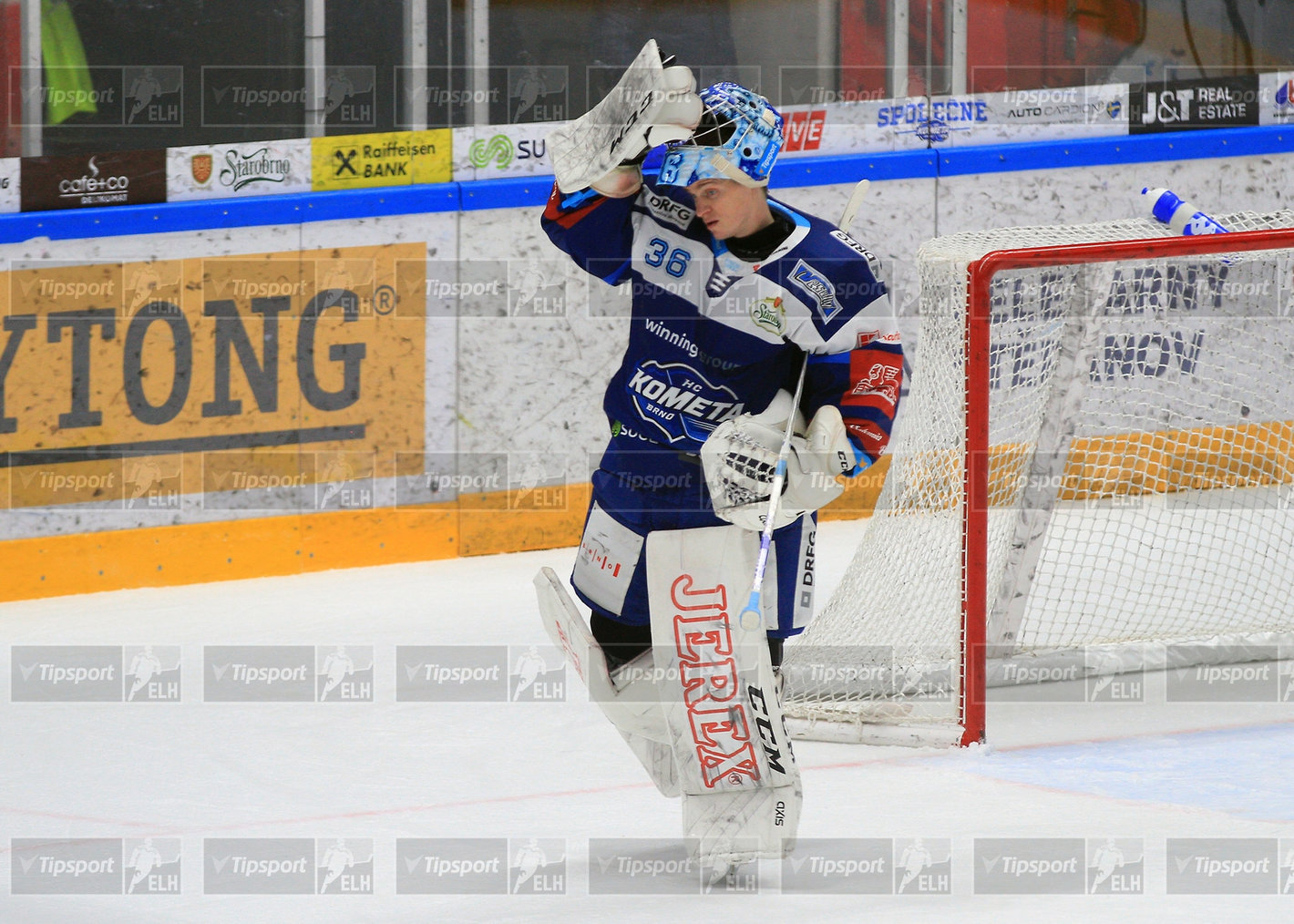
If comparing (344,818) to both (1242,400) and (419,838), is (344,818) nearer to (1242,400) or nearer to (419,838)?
(419,838)

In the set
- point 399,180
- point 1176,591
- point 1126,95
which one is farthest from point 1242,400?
point 399,180

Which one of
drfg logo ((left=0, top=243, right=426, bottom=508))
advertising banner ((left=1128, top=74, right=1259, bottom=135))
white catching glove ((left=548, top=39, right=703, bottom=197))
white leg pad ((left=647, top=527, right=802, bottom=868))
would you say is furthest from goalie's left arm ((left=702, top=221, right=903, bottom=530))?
advertising banner ((left=1128, top=74, right=1259, bottom=135))

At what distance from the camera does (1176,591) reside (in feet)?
18.4

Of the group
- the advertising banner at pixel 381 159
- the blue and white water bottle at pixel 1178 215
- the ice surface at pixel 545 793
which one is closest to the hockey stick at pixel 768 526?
the ice surface at pixel 545 793

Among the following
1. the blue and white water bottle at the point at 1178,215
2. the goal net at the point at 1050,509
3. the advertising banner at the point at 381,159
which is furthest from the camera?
the advertising banner at the point at 381,159

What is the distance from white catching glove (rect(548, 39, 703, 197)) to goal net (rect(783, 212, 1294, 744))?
1.42 meters

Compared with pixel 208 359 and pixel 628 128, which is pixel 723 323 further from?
pixel 208 359

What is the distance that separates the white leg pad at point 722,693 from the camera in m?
3.24

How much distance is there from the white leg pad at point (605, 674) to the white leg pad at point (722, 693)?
0.10 metres

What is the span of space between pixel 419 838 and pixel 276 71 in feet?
11.7

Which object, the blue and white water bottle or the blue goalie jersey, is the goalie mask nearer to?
the blue goalie jersey

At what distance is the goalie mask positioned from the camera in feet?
10.2

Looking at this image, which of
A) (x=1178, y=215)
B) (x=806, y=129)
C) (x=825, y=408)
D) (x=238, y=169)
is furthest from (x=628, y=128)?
(x=806, y=129)

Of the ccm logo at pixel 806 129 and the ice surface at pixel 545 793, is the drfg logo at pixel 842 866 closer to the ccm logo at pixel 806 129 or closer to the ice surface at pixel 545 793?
the ice surface at pixel 545 793
